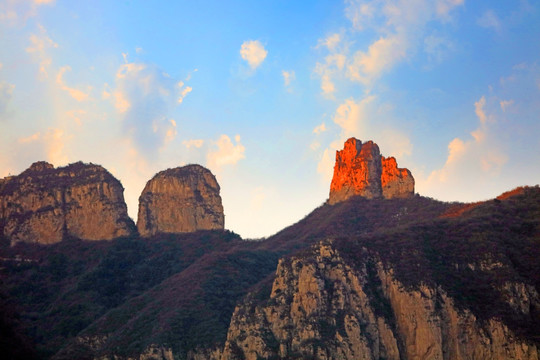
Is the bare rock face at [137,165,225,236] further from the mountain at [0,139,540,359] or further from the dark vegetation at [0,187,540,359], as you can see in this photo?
the mountain at [0,139,540,359]

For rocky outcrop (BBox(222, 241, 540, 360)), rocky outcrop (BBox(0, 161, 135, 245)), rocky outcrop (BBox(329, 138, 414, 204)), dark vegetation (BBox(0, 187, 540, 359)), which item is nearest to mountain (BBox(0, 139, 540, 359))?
rocky outcrop (BBox(222, 241, 540, 360))

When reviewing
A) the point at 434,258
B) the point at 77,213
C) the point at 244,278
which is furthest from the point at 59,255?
the point at 434,258

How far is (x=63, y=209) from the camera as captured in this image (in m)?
183

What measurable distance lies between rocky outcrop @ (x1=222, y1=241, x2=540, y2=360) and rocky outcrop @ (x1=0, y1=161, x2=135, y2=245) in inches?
3079

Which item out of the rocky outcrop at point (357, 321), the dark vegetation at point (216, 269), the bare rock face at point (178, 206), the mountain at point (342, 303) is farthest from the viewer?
the bare rock face at point (178, 206)

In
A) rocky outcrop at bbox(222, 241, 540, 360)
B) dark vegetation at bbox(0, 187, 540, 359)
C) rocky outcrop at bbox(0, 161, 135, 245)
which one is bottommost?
rocky outcrop at bbox(222, 241, 540, 360)

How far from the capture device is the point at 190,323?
122250mm

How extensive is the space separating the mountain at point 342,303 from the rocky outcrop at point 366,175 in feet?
76.8

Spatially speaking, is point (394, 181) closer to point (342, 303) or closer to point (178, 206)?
point (178, 206)

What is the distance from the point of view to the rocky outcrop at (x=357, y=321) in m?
99.7

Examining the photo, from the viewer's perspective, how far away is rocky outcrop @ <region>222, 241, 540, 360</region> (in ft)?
327

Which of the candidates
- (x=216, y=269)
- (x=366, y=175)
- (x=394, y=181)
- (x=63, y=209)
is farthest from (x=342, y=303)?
(x=63, y=209)

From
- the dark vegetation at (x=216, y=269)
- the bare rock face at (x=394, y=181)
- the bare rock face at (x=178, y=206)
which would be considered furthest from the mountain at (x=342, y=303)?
the bare rock face at (x=178, y=206)

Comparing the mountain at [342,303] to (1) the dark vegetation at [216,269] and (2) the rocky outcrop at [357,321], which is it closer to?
(2) the rocky outcrop at [357,321]
